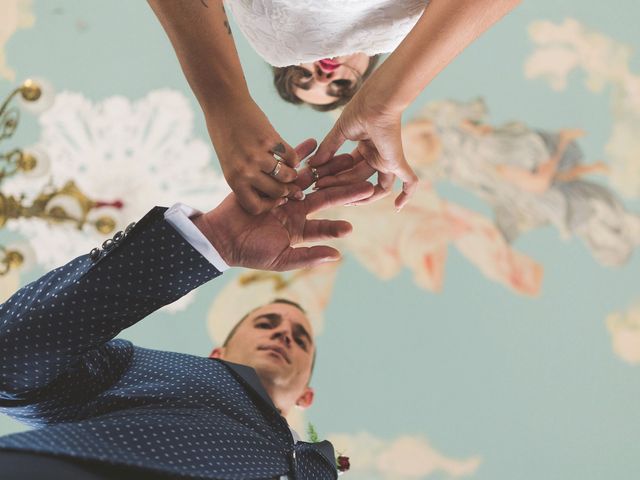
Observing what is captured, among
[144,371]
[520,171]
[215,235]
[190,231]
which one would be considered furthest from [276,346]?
[520,171]

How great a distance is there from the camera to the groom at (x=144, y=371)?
62.5 inches

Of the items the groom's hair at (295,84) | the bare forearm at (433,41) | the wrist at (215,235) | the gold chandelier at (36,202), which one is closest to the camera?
the bare forearm at (433,41)

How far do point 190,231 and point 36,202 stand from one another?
299cm

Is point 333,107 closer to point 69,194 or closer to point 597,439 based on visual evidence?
point 69,194

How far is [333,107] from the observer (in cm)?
329

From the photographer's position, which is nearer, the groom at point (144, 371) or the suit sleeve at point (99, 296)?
the groom at point (144, 371)

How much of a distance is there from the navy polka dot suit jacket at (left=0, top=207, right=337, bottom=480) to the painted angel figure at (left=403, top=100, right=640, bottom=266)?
364cm

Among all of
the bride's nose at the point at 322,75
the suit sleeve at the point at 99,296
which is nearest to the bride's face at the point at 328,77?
the bride's nose at the point at 322,75

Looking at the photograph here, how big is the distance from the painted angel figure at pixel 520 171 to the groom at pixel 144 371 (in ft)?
10.9

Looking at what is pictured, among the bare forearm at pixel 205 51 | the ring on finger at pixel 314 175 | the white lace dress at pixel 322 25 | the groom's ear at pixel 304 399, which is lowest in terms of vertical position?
the groom's ear at pixel 304 399

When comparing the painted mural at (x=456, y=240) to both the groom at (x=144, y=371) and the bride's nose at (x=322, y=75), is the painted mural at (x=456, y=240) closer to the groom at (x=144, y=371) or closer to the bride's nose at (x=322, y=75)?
the bride's nose at (x=322, y=75)

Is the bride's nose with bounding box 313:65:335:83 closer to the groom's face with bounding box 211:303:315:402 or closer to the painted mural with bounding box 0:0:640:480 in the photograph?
the groom's face with bounding box 211:303:315:402

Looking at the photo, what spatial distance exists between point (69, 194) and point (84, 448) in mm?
3489

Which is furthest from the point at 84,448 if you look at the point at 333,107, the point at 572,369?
the point at 572,369
